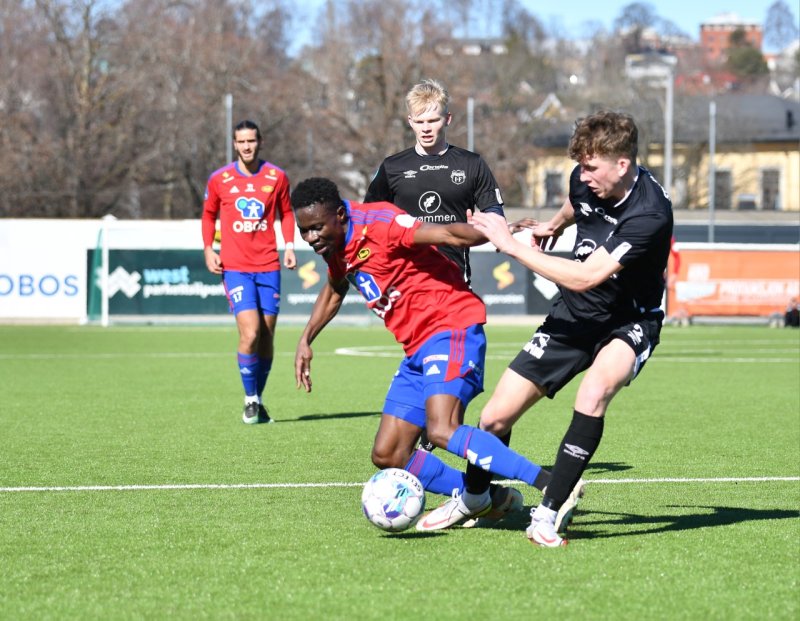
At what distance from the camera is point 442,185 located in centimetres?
846

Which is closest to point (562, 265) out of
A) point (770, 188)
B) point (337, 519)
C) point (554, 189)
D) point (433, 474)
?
point (433, 474)

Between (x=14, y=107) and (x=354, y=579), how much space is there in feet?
158

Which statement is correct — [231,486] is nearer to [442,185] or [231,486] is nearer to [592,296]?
[442,185]

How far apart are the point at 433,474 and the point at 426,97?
246 cm

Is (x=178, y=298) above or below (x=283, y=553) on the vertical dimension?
below

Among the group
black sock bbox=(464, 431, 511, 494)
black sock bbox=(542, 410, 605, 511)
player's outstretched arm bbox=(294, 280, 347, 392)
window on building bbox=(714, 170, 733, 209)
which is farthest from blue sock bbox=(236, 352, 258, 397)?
window on building bbox=(714, 170, 733, 209)

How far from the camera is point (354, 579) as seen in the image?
5164 millimetres

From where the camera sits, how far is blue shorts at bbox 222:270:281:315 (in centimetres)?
1128

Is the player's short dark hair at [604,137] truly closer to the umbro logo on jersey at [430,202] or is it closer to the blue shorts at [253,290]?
the umbro logo on jersey at [430,202]

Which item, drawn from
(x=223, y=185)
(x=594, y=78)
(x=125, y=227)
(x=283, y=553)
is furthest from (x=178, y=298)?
(x=594, y=78)

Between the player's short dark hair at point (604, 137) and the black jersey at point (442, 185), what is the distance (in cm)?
254

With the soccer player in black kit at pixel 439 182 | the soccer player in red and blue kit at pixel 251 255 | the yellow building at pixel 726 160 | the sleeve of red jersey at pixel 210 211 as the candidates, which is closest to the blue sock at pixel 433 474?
the soccer player in black kit at pixel 439 182

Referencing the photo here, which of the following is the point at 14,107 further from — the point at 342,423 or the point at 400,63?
the point at 342,423

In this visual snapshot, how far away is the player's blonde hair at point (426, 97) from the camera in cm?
803
